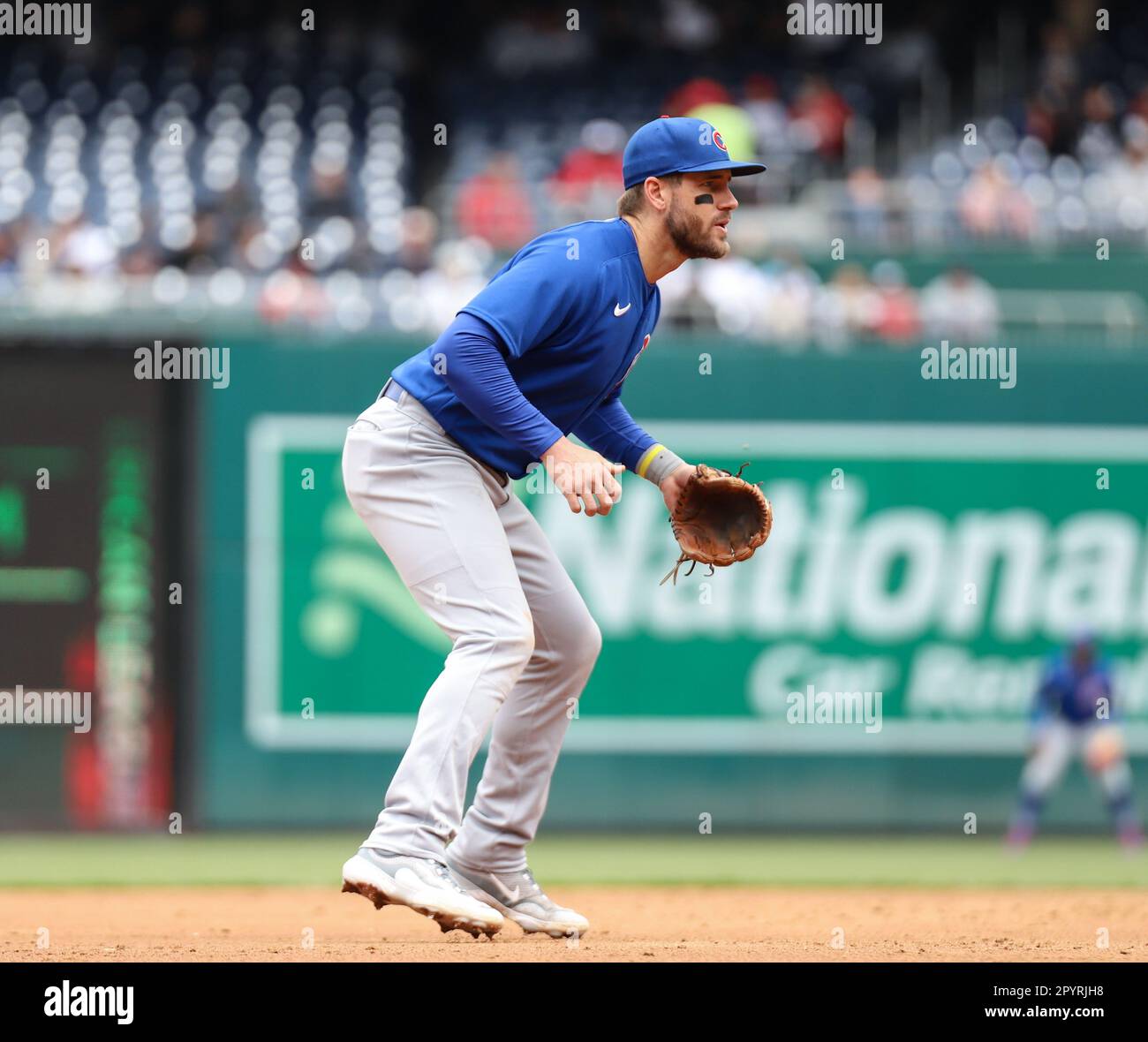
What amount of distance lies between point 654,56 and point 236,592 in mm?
8439

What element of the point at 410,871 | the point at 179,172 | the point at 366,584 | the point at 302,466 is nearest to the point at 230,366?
the point at 302,466

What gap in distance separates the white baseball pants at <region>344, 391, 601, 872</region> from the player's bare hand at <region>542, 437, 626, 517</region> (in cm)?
39

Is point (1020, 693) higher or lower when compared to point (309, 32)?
lower

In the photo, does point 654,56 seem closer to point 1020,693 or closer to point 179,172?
point 179,172

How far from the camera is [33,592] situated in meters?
10.3

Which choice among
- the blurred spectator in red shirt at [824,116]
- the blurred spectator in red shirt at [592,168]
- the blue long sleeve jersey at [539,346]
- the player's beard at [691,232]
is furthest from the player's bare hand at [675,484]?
the blurred spectator in red shirt at [824,116]

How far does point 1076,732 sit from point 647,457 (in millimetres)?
5943

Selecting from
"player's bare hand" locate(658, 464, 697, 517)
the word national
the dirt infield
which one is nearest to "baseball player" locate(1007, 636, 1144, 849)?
the word national

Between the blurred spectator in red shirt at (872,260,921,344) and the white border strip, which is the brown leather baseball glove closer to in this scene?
the white border strip

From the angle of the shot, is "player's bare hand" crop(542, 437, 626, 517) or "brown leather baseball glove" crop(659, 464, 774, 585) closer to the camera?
"player's bare hand" crop(542, 437, 626, 517)

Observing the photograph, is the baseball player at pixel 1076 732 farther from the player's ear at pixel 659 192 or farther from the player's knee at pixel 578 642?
the player's ear at pixel 659 192

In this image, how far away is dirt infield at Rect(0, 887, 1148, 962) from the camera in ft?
15.8

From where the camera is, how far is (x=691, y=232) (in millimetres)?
4785

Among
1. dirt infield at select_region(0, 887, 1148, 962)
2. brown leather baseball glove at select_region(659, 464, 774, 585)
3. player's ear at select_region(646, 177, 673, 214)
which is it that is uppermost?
player's ear at select_region(646, 177, 673, 214)
